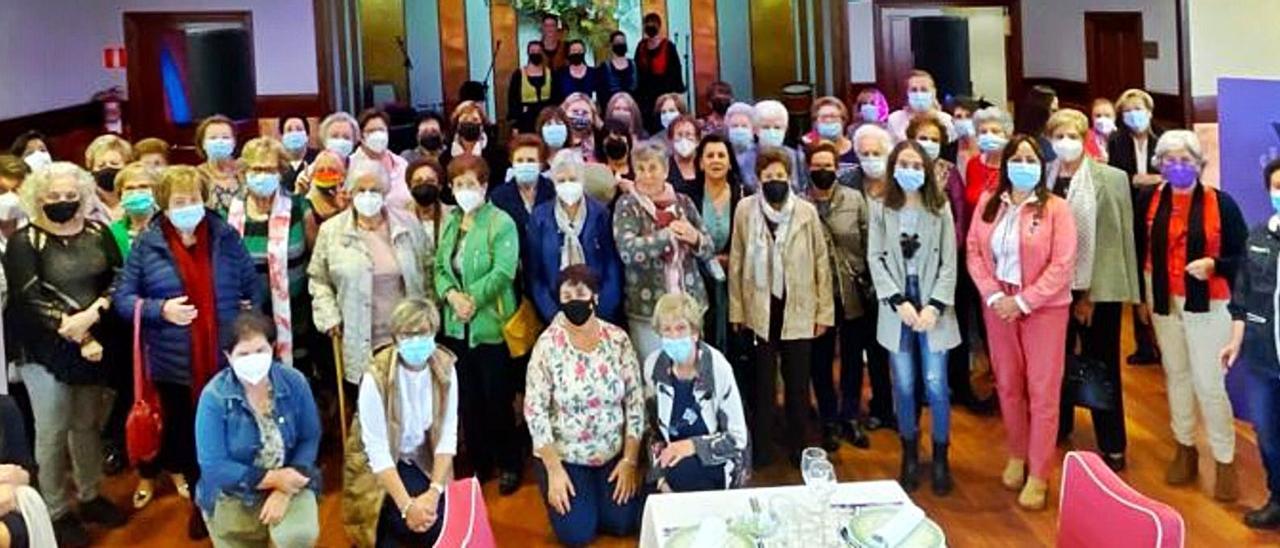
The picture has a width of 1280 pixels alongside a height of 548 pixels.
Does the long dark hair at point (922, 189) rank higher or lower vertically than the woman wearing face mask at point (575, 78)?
lower

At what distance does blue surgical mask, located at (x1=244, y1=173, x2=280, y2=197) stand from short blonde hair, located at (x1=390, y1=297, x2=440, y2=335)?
120cm

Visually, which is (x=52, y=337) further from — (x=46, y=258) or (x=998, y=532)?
(x=998, y=532)

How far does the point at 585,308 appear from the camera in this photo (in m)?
4.87

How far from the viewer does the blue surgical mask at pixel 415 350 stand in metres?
4.54


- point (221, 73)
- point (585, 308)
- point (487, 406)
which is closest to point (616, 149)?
point (487, 406)

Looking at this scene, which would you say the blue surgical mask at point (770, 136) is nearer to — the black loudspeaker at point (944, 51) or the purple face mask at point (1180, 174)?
the purple face mask at point (1180, 174)

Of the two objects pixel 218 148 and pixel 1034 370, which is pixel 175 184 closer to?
pixel 218 148

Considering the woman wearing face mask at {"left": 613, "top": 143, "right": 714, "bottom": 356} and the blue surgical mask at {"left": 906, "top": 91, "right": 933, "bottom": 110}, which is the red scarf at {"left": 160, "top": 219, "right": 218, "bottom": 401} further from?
the blue surgical mask at {"left": 906, "top": 91, "right": 933, "bottom": 110}

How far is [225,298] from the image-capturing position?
511cm

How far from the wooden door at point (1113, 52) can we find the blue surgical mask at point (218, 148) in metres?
6.56

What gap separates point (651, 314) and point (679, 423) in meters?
0.80

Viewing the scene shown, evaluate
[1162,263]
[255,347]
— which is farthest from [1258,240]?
[255,347]

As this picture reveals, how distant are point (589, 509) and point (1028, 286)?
1.86m

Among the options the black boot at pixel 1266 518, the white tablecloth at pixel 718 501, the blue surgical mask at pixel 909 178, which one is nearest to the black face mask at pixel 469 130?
the blue surgical mask at pixel 909 178
